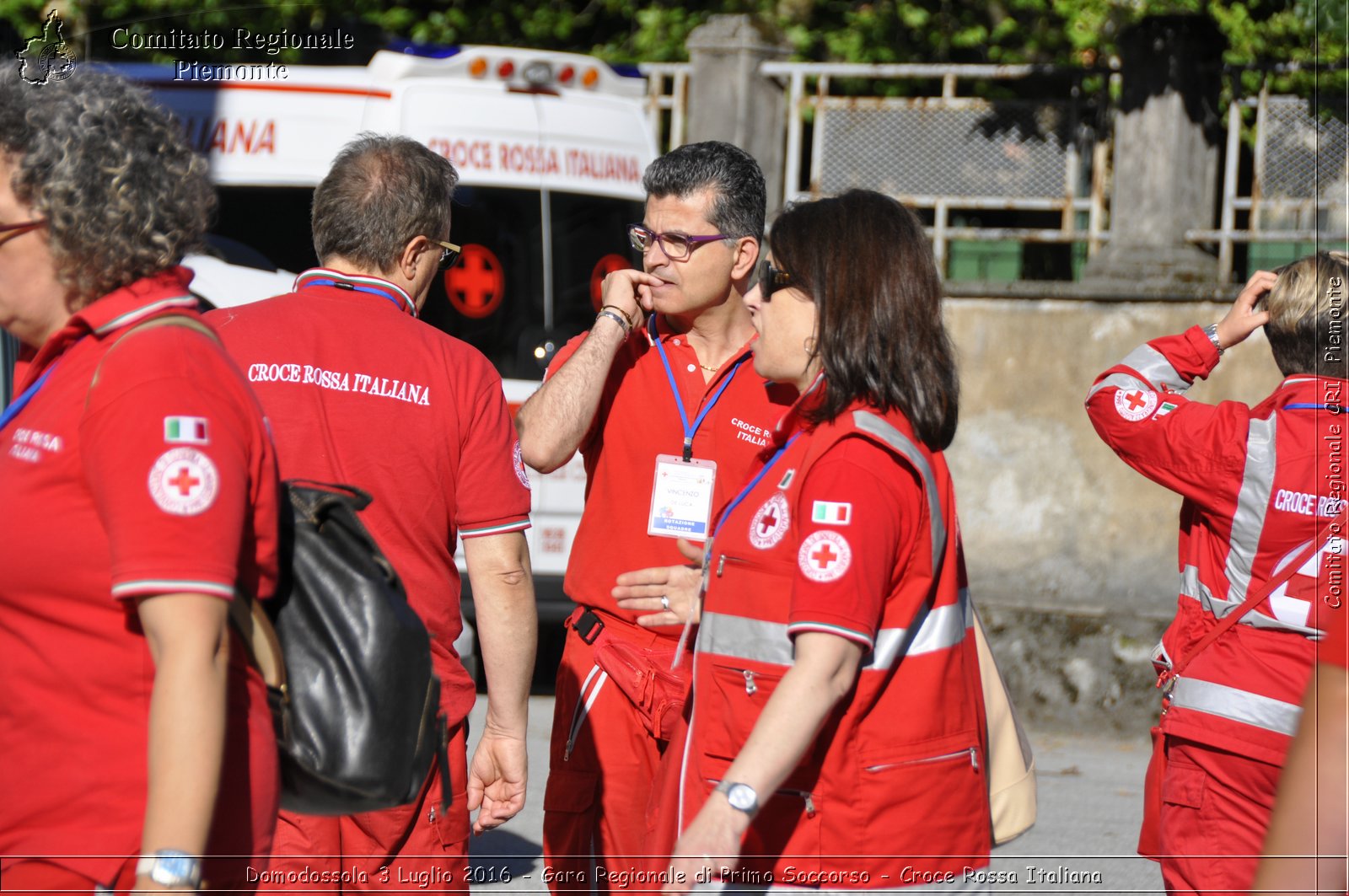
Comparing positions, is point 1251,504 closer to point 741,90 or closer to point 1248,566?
point 1248,566

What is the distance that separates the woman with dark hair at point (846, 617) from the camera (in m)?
2.47

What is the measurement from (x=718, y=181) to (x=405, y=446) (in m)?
1.26

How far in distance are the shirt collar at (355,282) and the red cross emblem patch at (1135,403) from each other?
1759 millimetres

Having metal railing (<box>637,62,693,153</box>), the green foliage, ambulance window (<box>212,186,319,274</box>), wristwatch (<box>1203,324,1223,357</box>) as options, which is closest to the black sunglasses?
wristwatch (<box>1203,324,1223,357</box>)

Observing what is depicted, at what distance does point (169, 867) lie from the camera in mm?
1917

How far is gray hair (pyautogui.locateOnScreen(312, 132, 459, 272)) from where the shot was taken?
3316mm

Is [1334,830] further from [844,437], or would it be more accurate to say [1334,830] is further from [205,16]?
[205,16]

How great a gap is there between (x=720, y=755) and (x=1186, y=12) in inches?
303

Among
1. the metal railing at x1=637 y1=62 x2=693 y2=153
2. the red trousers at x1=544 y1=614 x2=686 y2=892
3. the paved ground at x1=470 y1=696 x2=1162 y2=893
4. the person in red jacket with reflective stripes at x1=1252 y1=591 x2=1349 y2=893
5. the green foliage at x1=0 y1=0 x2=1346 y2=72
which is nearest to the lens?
the person in red jacket with reflective stripes at x1=1252 y1=591 x2=1349 y2=893

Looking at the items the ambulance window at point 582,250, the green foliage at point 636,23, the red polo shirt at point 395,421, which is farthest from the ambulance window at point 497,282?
the red polo shirt at point 395,421

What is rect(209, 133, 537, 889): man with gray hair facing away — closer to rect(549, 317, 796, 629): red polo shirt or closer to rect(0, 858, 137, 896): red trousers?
rect(549, 317, 796, 629): red polo shirt

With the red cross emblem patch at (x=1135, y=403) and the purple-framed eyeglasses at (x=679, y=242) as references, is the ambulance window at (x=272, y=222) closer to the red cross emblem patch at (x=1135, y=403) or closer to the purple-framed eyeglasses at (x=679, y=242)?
the purple-framed eyeglasses at (x=679, y=242)

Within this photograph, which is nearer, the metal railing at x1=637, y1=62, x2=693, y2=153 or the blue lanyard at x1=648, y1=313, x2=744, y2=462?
the blue lanyard at x1=648, y1=313, x2=744, y2=462

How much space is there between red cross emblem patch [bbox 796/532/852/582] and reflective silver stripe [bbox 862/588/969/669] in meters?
0.16
